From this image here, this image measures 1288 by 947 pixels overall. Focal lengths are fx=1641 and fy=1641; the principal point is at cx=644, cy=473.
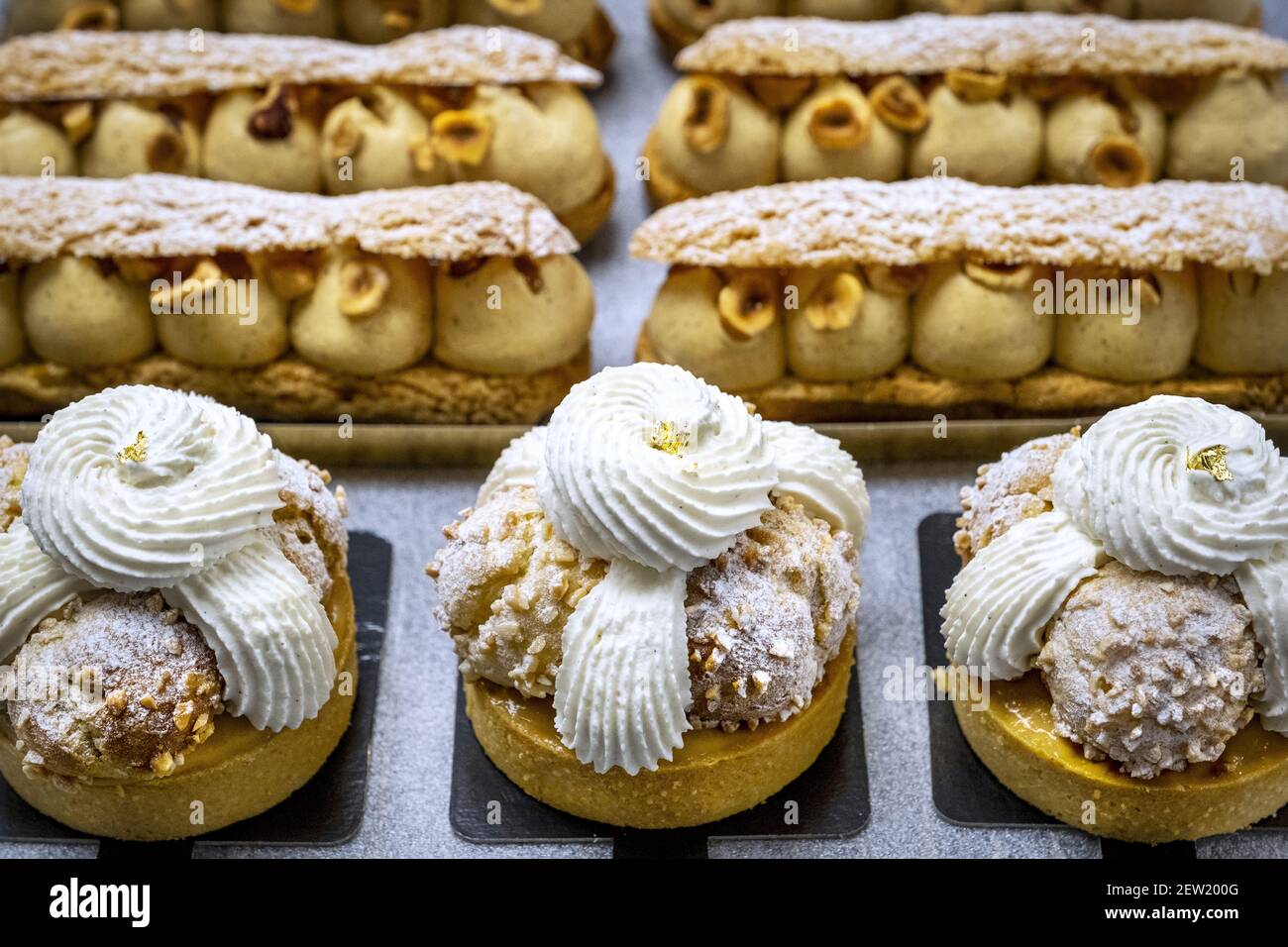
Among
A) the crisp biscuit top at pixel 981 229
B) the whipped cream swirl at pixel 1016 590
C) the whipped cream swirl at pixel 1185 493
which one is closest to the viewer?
the whipped cream swirl at pixel 1185 493

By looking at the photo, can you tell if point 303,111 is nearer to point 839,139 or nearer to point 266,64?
point 266,64

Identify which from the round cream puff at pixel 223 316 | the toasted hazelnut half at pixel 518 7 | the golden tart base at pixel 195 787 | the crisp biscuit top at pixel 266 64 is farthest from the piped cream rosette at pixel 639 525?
the toasted hazelnut half at pixel 518 7

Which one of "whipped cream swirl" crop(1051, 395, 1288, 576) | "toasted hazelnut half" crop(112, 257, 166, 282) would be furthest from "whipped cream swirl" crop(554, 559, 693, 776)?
"toasted hazelnut half" crop(112, 257, 166, 282)

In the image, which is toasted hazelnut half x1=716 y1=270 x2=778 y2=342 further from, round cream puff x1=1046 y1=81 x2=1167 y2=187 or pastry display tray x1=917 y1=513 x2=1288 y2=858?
round cream puff x1=1046 y1=81 x2=1167 y2=187

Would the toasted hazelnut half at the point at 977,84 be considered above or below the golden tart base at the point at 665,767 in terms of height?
above

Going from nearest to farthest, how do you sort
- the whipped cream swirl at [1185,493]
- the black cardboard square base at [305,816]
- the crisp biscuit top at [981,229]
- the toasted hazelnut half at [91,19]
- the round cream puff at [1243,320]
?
the whipped cream swirl at [1185,493] → the black cardboard square base at [305,816] → the crisp biscuit top at [981,229] → the round cream puff at [1243,320] → the toasted hazelnut half at [91,19]

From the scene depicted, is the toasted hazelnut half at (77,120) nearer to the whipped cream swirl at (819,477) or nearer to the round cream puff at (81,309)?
the round cream puff at (81,309)
